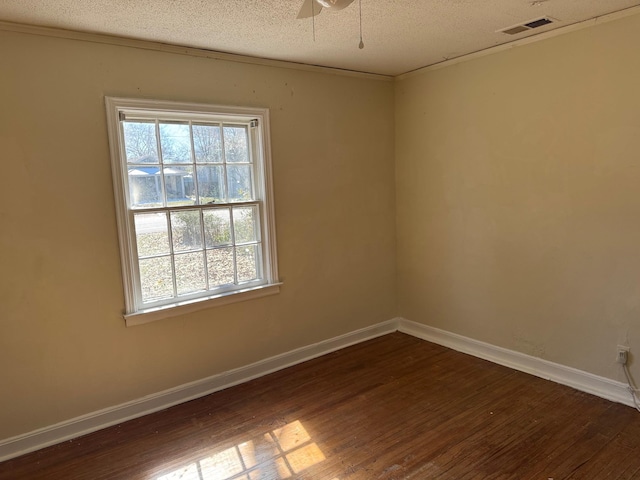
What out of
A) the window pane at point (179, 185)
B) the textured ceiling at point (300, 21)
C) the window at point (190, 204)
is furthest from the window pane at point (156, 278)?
the textured ceiling at point (300, 21)

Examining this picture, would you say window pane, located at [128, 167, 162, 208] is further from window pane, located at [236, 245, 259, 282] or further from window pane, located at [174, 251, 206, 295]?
window pane, located at [236, 245, 259, 282]

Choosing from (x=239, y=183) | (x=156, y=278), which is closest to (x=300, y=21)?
(x=239, y=183)

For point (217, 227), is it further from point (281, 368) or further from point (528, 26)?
point (528, 26)

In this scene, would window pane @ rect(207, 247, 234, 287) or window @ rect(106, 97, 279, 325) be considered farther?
window pane @ rect(207, 247, 234, 287)

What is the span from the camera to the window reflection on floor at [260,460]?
225cm

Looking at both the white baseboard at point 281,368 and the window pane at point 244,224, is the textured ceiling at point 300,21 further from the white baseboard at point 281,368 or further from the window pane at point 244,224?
the white baseboard at point 281,368

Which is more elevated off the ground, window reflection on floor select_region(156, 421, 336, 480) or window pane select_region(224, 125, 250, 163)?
window pane select_region(224, 125, 250, 163)

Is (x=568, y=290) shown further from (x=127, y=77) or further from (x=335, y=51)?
(x=127, y=77)

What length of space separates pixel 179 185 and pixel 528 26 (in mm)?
2561

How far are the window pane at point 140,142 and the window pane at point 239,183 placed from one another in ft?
1.83

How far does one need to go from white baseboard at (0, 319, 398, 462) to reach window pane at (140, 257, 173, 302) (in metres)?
0.69

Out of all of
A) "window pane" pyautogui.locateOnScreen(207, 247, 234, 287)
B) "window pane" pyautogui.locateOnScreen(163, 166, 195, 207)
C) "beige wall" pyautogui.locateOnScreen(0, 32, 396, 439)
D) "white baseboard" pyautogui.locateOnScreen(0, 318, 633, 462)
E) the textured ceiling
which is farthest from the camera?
"window pane" pyautogui.locateOnScreen(207, 247, 234, 287)

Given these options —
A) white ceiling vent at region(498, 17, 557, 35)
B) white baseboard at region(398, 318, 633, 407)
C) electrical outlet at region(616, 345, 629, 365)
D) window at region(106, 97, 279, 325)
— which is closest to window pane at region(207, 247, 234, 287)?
window at region(106, 97, 279, 325)

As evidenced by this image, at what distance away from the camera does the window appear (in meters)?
2.76
